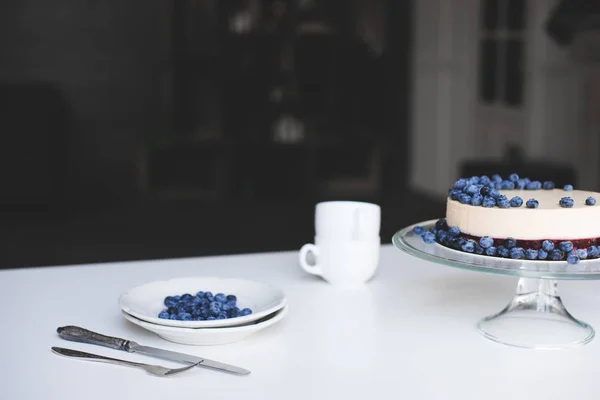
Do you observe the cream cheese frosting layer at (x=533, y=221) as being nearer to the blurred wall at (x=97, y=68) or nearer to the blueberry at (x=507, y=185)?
the blueberry at (x=507, y=185)

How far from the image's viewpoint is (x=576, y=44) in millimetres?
3672

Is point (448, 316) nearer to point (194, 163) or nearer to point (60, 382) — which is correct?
point (60, 382)

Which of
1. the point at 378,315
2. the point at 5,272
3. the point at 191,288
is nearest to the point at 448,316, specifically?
the point at 378,315

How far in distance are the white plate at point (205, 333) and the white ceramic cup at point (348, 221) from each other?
314mm

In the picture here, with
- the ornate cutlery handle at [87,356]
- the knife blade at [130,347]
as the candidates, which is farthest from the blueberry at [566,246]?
the ornate cutlery handle at [87,356]

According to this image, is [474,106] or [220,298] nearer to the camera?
[220,298]

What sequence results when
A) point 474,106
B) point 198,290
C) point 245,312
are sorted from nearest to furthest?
point 245,312
point 198,290
point 474,106

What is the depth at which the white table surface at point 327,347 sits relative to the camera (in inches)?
36.0

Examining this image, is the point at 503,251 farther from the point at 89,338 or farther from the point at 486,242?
the point at 89,338

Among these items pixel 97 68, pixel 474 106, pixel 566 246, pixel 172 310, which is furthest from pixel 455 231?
pixel 97 68

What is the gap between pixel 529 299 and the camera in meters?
1.17

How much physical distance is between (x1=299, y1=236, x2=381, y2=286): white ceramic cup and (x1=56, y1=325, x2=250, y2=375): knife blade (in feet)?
1.24

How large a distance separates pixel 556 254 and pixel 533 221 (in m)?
0.05

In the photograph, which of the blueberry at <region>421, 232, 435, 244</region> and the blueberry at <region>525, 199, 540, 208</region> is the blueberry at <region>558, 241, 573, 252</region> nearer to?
the blueberry at <region>525, 199, 540, 208</region>
